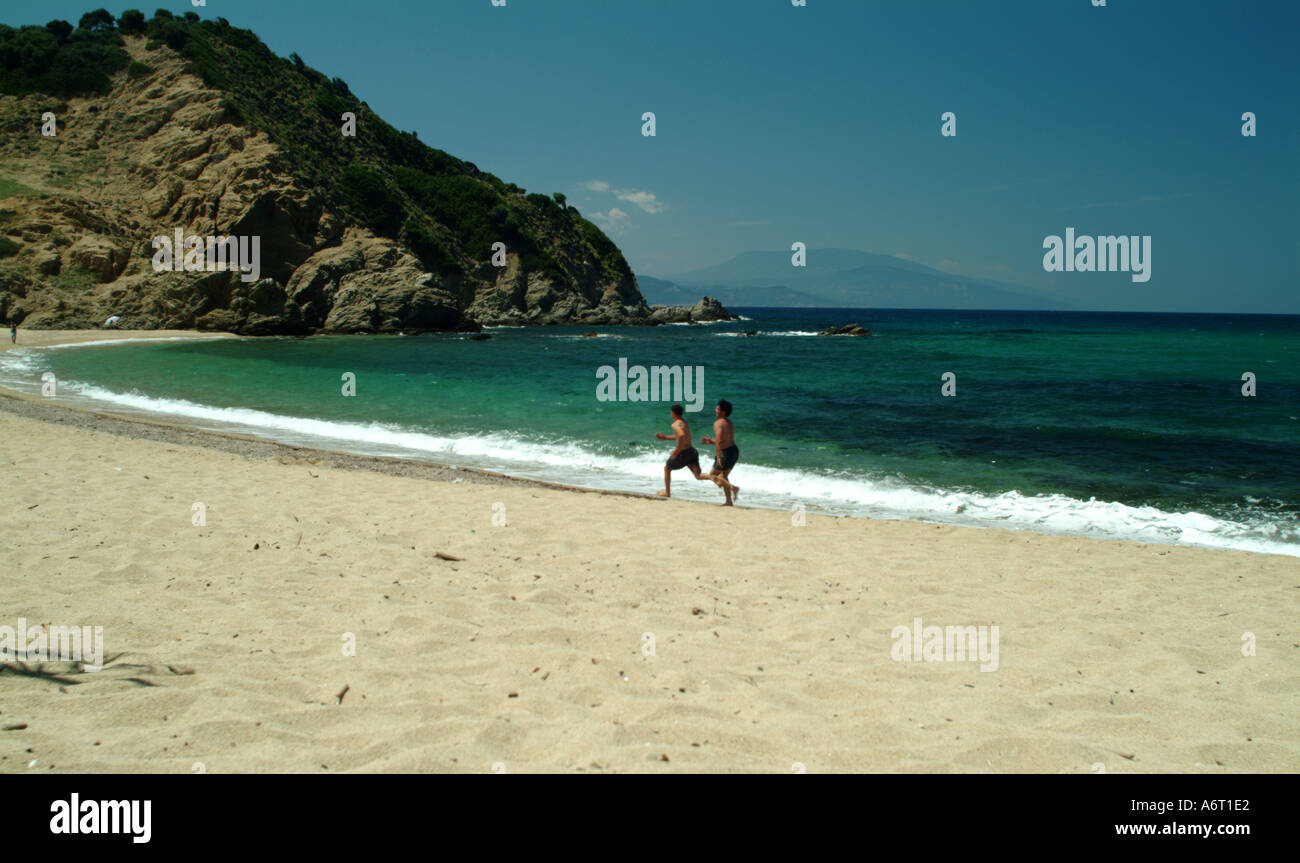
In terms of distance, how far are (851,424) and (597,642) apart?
597 inches

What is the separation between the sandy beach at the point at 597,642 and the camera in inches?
132

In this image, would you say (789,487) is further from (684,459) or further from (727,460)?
(684,459)

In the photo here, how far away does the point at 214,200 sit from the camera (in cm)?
5153

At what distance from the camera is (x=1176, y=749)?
3668mm

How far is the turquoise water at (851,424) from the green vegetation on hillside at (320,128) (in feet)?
101

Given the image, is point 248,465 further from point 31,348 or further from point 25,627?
point 31,348

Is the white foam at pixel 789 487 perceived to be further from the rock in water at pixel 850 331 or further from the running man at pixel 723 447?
the rock in water at pixel 850 331

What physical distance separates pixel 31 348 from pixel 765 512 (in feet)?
136

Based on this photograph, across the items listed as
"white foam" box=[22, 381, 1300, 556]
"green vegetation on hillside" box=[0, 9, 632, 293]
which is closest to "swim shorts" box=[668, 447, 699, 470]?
"white foam" box=[22, 381, 1300, 556]

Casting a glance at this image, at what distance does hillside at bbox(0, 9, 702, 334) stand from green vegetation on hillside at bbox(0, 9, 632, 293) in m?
0.21

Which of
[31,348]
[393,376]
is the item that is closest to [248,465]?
[393,376]

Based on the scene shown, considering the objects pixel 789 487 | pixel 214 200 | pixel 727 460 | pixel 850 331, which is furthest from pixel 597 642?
pixel 850 331

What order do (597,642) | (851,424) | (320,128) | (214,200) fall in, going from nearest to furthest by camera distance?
1. (597,642)
2. (851,424)
3. (214,200)
4. (320,128)

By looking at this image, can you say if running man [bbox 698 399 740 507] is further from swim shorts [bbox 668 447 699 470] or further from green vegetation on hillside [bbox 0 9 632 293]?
green vegetation on hillside [bbox 0 9 632 293]
